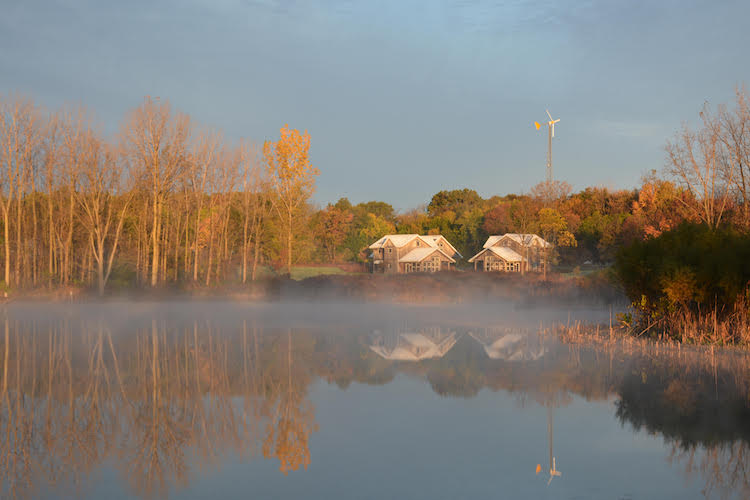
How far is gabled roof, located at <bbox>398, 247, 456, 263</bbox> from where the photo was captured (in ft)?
252

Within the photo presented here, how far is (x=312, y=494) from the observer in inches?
273

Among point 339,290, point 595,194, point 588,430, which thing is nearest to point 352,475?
point 588,430

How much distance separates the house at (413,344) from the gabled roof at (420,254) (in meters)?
52.4

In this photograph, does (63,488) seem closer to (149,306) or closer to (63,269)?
(149,306)

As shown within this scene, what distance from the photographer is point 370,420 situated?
10.4 meters

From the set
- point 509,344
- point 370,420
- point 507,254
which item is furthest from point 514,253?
point 370,420

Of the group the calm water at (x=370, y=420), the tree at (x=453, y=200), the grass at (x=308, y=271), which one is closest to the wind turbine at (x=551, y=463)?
the calm water at (x=370, y=420)

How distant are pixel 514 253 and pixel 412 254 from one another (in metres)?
12.9

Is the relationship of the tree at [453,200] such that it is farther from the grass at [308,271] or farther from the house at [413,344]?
the house at [413,344]

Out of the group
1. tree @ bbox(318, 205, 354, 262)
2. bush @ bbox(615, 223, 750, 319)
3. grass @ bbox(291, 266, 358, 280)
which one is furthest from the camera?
tree @ bbox(318, 205, 354, 262)

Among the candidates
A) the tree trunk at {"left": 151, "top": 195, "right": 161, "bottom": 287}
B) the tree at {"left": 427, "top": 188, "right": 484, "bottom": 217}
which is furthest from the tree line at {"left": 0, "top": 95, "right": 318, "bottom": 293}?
the tree at {"left": 427, "top": 188, "right": 484, "bottom": 217}

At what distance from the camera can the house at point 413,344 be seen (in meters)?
17.5

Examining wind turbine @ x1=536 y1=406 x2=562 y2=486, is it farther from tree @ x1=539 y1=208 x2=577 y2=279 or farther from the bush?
tree @ x1=539 y1=208 x2=577 y2=279

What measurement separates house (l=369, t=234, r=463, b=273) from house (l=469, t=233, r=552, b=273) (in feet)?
15.5
